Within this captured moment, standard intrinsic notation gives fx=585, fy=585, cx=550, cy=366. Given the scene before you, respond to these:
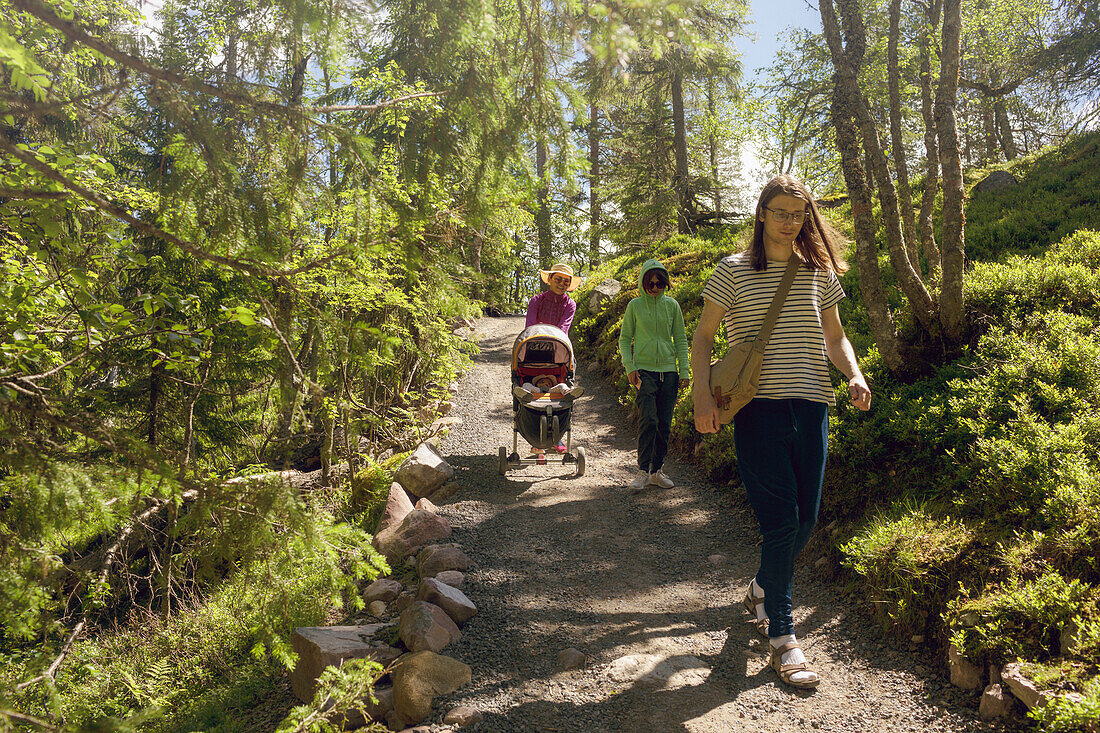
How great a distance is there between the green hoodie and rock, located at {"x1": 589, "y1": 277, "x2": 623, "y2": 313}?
8725mm

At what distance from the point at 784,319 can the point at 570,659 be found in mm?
2367

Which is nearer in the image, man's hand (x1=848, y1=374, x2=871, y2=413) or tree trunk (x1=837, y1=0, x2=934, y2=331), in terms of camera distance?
man's hand (x1=848, y1=374, x2=871, y2=413)

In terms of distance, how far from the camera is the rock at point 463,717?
3.07 meters

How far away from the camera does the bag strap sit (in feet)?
10.1

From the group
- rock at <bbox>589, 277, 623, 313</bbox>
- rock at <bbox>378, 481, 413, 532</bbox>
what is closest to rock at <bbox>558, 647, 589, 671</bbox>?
rock at <bbox>378, 481, 413, 532</bbox>

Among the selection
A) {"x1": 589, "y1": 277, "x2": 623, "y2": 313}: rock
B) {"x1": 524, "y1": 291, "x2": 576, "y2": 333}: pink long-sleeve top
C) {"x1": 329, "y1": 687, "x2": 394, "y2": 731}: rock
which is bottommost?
{"x1": 329, "y1": 687, "x2": 394, "y2": 731}: rock

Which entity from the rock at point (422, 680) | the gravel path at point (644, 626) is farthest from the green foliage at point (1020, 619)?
the rock at point (422, 680)

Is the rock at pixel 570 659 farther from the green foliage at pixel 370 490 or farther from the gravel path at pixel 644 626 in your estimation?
the green foliage at pixel 370 490

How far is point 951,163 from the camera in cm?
553

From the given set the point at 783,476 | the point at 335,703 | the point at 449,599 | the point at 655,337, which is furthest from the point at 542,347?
the point at 335,703

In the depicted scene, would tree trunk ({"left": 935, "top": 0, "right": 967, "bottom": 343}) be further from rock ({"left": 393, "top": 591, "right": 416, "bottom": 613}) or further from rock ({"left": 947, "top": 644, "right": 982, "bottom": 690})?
rock ({"left": 393, "top": 591, "right": 416, "bottom": 613})

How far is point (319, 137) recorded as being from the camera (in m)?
2.65

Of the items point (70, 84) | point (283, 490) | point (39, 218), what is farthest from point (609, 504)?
point (70, 84)

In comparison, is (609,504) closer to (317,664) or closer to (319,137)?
(317,664)
